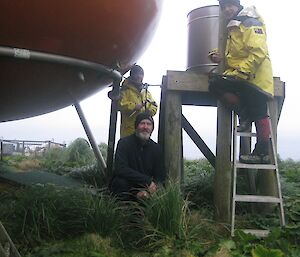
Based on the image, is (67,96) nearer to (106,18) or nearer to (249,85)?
(106,18)

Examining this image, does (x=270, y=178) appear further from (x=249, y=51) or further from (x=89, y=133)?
(x=89, y=133)

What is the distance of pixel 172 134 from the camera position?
439 cm

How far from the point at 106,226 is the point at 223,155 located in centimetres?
130

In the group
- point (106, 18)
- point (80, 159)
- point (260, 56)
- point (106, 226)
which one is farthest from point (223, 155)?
point (80, 159)

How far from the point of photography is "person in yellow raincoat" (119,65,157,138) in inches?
195

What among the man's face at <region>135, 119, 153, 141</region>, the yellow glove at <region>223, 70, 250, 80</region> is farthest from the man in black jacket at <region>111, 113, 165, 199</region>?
the yellow glove at <region>223, 70, 250, 80</region>

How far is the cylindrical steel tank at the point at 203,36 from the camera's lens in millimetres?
5004

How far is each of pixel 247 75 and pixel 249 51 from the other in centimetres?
20

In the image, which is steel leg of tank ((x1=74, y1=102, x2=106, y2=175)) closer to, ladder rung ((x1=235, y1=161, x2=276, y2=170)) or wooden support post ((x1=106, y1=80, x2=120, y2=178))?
wooden support post ((x1=106, y1=80, x2=120, y2=178))

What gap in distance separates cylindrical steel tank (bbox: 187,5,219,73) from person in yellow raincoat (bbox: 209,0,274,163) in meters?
0.84

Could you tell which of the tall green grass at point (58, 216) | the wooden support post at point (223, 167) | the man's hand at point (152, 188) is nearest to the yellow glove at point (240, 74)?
the wooden support post at point (223, 167)

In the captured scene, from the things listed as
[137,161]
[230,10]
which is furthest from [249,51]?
[137,161]

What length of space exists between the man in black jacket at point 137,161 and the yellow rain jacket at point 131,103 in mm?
855

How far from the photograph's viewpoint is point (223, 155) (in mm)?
4086
